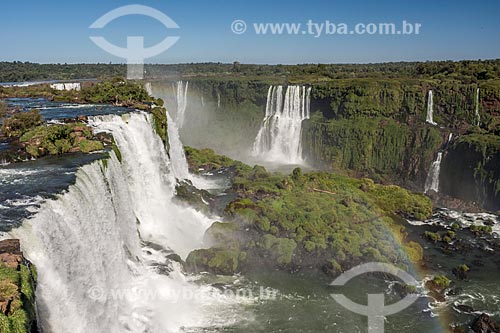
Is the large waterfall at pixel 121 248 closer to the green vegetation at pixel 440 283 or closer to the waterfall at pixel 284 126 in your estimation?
the green vegetation at pixel 440 283

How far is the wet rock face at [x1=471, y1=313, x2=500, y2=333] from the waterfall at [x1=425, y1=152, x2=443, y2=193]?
21398 millimetres

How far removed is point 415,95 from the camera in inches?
1753

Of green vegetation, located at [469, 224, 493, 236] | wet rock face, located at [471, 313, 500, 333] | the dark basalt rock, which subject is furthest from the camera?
green vegetation, located at [469, 224, 493, 236]

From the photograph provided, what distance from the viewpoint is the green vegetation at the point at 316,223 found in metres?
22.9

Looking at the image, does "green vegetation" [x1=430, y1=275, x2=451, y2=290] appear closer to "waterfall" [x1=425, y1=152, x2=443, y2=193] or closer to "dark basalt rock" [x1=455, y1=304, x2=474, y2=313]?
"dark basalt rock" [x1=455, y1=304, x2=474, y2=313]

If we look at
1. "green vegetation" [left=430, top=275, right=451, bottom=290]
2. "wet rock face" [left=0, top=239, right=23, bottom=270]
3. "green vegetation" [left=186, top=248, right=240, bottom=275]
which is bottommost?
"green vegetation" [left=430, top=275, right=451, bottom=290]

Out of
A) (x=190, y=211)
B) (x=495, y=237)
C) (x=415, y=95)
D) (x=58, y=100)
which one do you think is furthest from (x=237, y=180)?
(x=415, y=95)

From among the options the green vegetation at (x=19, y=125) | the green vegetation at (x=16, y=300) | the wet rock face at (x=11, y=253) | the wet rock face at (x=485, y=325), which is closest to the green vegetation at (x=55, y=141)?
the green vegetation at (x=19, y=125)

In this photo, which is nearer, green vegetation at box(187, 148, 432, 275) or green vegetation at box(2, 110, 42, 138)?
green vegetation at box(2, 110, 42, 138)

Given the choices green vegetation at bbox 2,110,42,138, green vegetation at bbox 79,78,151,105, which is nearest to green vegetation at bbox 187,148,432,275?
green vegetation at bbox 79,78,151,105

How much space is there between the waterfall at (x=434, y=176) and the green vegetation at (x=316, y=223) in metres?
6.53

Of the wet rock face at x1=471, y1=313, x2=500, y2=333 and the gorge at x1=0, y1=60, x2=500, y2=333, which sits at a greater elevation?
the gorge at x1=0, y1=60, x2=500, y2=333

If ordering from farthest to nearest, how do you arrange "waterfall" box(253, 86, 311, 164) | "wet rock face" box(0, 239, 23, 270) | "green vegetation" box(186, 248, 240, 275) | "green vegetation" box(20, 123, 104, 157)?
1. "waterfall" box(253, 86, 311, 164)
2. "green vegetation" box(186, 248, 240, 275)
3. "green vegetation" box(20, 123, 104, 157)
4. "wet rock face" box(0, 239, 23, 270)

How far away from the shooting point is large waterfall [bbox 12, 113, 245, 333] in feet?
39.0
